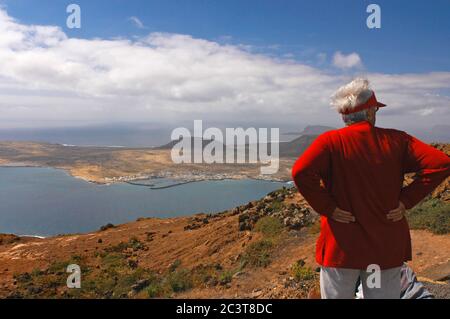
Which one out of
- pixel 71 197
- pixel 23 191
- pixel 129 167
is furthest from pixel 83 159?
pixel 71 197

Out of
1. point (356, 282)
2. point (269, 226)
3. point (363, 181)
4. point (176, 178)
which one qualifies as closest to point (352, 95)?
point (363, 181)

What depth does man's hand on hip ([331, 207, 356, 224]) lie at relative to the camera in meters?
2.79

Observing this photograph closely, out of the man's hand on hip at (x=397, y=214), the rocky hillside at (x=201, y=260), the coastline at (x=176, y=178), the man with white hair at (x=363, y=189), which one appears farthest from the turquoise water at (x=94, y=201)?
the man's hand on hip at (x=397, y=214)

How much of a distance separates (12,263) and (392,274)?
2257 cm

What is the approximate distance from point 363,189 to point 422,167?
508 mm

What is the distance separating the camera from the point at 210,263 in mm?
14008

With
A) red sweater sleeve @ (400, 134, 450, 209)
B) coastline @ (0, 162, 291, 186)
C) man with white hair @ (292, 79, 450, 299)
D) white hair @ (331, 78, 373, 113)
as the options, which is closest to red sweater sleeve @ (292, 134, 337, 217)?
man with white hair @ (292, 79, 450, 299)

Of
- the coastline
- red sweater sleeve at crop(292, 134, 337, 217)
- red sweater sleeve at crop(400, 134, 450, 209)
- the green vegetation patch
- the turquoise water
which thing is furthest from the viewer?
the coastline

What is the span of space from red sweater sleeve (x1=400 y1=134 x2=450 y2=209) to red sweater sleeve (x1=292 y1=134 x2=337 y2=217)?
613mm

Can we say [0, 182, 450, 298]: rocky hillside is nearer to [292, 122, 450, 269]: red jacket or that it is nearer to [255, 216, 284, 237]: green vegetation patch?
[255, 216, 284, 237]: green vegetation patch

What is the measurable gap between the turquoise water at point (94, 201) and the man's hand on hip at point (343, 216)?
2728 inches

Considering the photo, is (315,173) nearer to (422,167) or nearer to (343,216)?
(343,216)

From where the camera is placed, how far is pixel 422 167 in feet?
9.36
